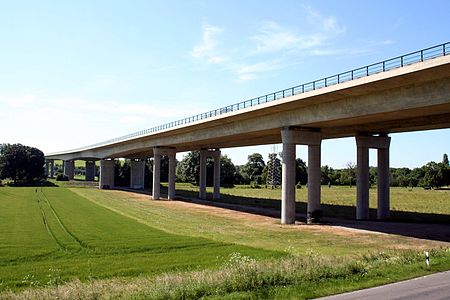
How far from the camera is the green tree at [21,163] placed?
424 feet

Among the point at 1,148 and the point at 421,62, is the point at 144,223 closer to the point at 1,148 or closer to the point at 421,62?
the point at 421,62

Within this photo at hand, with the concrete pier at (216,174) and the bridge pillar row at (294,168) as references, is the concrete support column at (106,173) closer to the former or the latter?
the concrete pier at (216,174)

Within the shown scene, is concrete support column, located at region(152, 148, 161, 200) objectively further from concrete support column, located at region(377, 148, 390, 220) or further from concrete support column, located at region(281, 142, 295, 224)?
concrete support column, located at region(377, 148, 390, 220)

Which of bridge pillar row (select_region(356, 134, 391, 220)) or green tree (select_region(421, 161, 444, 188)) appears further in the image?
green tree (select_region(421, 161, 444, 188))

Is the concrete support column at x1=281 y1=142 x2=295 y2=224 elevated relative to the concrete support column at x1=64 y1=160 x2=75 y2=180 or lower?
lower

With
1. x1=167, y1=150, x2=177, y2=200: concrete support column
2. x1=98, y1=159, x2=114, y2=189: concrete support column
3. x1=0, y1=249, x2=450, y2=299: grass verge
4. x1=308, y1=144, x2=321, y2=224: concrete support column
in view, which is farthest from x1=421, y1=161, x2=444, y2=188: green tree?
x1=0, y1=249, x2=450, y2=299: grass verge

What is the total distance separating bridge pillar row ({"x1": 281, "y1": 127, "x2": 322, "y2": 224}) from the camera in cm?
4341

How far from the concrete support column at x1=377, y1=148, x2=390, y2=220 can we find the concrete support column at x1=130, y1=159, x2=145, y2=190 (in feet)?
293

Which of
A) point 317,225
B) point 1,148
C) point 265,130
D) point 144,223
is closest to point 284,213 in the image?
point 317,225

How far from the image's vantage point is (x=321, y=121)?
38875 millimetres

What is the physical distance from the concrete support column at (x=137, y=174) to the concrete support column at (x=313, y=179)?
9002cm

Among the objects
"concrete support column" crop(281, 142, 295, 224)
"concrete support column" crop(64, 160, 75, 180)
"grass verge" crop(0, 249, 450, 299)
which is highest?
"concrete support column" crop(64, 160, 75, 180)

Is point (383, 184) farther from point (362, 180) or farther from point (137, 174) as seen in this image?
point (137, 174)

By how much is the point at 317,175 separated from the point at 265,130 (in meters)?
7.32
